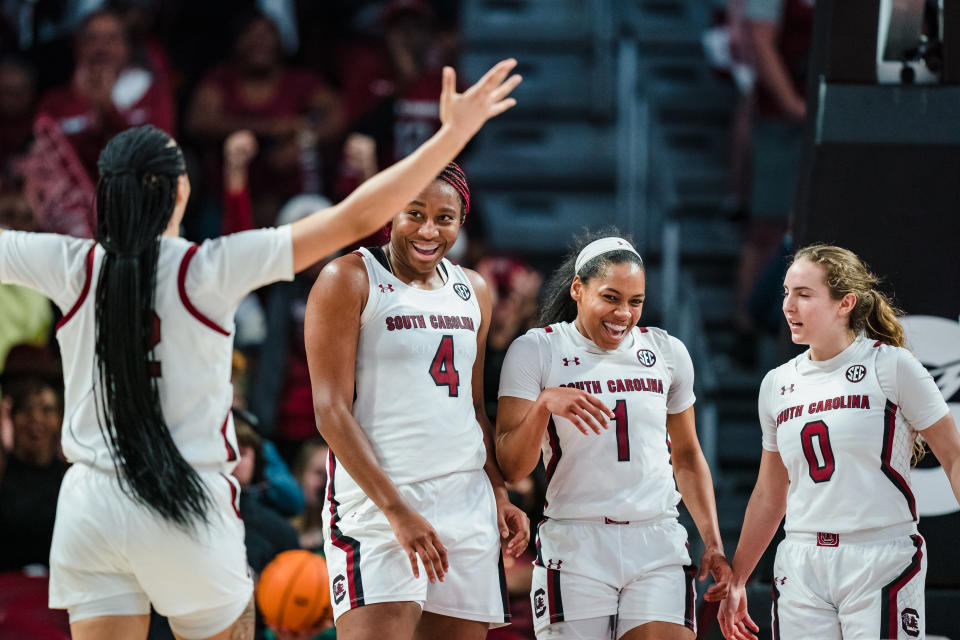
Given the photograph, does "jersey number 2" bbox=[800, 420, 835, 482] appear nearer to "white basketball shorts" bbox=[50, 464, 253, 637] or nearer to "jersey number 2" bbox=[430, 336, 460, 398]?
"jersey number 2" bbox=[430, 336, 460, 398]

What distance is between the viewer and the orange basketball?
525 centimetres

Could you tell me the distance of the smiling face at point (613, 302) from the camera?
4.12 m

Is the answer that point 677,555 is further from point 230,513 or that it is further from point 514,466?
point 230,513

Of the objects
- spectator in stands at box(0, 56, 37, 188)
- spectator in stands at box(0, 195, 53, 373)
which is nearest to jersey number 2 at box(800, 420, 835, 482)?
spectator in stands at box(0, 195, 53, 373)

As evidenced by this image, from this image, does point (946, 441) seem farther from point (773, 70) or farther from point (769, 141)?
point (773, 70)

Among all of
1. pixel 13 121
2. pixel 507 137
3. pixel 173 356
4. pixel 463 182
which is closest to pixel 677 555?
pixel 463 182

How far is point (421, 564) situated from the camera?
147 inches

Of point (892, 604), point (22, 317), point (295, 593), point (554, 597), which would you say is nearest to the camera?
point (892, 604)

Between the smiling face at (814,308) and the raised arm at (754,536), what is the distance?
441 mm

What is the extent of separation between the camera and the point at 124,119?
8.96 metres

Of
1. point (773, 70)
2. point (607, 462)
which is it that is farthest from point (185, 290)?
point (773, 70)

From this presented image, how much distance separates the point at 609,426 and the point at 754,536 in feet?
2.24

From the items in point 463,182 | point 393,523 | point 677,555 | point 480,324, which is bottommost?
point 677,555

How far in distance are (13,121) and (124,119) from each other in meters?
1.14
